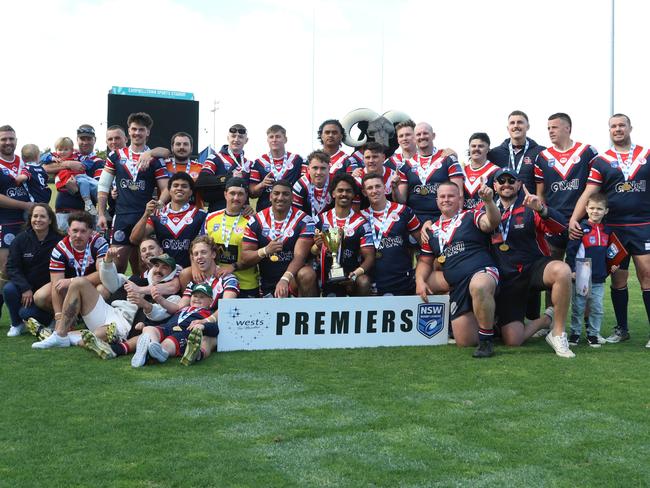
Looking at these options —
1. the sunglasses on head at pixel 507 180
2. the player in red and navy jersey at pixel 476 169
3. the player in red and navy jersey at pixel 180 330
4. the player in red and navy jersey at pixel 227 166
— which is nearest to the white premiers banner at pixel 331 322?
the player in red and navy jersey at pixel 180 330

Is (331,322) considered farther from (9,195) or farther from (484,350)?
(9,195)

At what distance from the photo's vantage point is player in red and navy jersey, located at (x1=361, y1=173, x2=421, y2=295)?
628 cm

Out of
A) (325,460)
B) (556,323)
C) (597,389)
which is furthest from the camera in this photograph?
(556,323)

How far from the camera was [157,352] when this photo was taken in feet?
16.7

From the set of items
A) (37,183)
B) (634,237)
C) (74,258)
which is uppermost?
(37,183)

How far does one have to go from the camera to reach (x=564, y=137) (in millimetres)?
6254

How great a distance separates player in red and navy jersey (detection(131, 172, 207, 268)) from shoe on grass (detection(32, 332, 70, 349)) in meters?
1.19

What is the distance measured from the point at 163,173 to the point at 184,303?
5.99 ft

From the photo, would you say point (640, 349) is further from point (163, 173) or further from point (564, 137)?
point (163, 173)

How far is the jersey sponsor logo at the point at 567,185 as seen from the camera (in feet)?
20.4

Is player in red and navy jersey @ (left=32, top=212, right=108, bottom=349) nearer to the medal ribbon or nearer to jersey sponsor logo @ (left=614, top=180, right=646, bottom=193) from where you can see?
the medal ribbon

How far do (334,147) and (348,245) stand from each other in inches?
48.5

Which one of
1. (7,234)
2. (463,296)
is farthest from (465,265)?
(7,234)

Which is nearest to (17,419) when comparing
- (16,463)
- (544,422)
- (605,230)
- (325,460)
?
(16,463)
